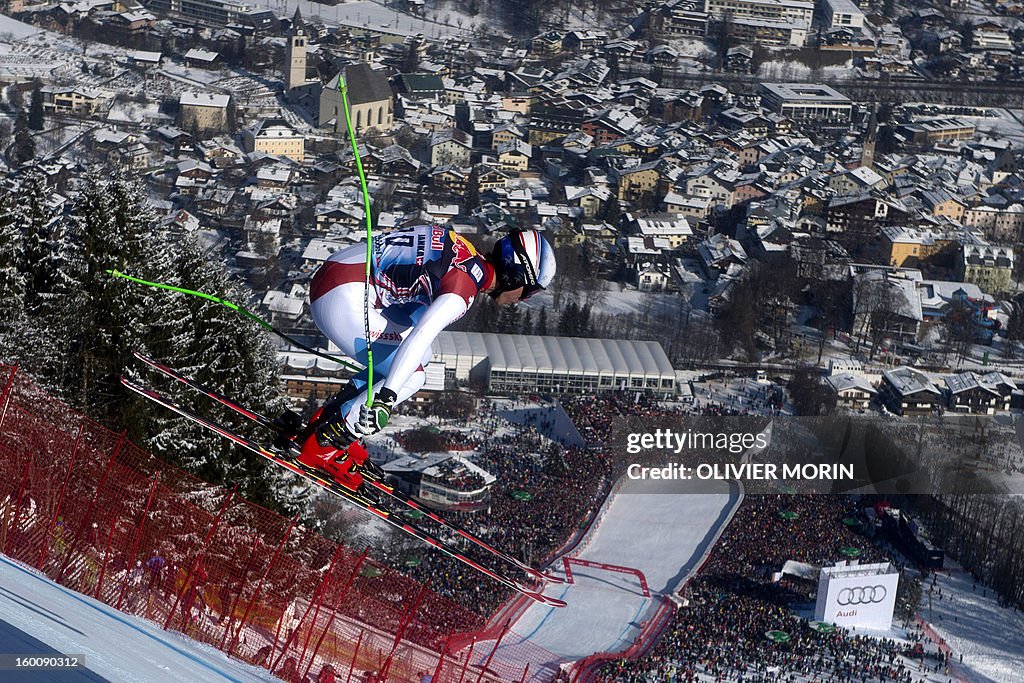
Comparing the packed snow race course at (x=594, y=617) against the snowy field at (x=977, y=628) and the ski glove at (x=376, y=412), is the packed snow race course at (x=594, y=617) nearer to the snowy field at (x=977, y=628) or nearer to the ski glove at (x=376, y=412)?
the snowy field at (x=977, y=628)

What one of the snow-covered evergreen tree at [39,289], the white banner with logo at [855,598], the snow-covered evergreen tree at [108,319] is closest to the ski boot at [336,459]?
the snow-covered evergreen tree at [108,319]

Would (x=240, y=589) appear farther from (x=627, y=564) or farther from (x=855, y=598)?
(x=627, y=564)

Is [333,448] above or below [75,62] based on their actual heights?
above

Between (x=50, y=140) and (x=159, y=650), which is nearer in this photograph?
(x=159, y=650)

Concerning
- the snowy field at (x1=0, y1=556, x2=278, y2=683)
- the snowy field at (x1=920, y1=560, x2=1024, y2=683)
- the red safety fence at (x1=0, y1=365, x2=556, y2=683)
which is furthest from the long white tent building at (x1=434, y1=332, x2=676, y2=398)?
the snowy field at (x1=0, y1=556, x2=278, y2=683)

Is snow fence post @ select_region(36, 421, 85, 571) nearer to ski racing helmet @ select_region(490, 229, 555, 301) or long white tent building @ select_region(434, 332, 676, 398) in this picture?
ski racing helmet @ select_region(490, 229, 555, 301)

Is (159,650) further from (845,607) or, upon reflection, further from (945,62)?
(945,62)

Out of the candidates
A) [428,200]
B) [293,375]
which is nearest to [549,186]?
[428,200]
